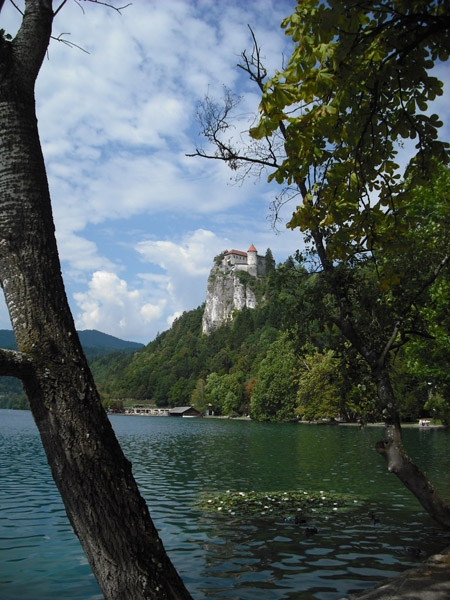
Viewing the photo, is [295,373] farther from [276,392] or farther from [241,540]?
[241,540]

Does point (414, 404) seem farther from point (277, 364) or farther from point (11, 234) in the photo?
point (11, 234)

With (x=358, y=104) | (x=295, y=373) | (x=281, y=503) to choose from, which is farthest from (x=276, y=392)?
(x=358, y=104)

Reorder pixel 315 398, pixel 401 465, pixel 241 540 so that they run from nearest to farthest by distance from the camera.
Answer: pixel 401 465, pixel 241 540, pixel 315 398

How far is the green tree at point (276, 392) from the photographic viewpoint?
104 meters

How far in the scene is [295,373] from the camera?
94188mm

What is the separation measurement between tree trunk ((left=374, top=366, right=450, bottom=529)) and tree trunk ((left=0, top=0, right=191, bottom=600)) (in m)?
7.10

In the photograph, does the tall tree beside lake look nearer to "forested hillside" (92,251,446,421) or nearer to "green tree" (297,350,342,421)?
"forested hillside" (92,251,446,421)

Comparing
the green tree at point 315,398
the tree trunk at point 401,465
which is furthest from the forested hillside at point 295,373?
the tree trunk at point 401,465

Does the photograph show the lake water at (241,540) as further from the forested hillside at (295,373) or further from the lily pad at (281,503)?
the forested hillside at (295,373)

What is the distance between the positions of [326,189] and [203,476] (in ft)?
74.5

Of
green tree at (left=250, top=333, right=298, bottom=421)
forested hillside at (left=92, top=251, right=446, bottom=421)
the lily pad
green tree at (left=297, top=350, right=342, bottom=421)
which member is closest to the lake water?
the lily pad

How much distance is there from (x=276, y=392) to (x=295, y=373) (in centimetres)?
1363

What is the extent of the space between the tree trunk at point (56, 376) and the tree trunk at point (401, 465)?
7.10m

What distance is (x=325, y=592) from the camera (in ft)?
31.4
